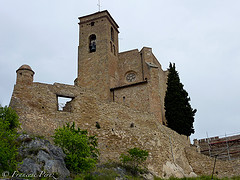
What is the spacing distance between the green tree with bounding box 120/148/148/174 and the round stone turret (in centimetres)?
816

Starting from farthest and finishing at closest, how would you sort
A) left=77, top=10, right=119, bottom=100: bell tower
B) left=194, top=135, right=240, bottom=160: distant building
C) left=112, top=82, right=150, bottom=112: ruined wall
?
left=77, top=10, right=119, bottom=100: bell tower, left=194, top=135, right=240, bottom=160: distant building, left=112, top=82, right=150, bottom=112: ruined wall

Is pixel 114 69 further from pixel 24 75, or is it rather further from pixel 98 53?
pixel 24 75

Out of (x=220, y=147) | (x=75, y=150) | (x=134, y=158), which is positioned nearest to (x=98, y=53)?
(x=134, y=158)

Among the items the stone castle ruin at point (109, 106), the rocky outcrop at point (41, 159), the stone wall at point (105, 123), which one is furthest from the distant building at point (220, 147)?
the rocky outcrop at point (41, 159)

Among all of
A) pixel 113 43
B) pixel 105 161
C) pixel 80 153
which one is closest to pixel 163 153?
pixel 105 161

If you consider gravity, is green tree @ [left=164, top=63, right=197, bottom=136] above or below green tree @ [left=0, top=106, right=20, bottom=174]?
above

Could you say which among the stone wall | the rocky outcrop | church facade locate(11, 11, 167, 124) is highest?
church facade locate(11, 11, 167, 124)

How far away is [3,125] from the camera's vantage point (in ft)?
54.4

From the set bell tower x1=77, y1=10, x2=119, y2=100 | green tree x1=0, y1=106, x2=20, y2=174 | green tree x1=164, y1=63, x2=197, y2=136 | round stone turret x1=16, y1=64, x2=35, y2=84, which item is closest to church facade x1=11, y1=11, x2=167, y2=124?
bell tower x1=77, y1=10, x2=119, y2=100

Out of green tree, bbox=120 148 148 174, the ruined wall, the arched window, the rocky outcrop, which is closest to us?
the rocky outcrop

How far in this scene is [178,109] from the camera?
31.8 metres

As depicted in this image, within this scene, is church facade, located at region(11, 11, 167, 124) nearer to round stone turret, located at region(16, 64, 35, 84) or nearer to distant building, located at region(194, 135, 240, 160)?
distant building, located at region(194, 135, 240, 160)

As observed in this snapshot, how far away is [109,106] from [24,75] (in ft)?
22.2

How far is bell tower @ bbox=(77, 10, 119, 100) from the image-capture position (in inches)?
1328
